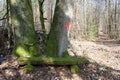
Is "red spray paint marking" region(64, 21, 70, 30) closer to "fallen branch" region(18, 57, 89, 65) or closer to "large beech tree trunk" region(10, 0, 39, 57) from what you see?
"fallen branch" region(18, 57, 89, 65)

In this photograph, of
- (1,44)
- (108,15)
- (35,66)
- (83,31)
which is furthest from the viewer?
(108,15)

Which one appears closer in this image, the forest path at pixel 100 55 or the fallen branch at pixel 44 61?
the fallen branch at pixel 44 61

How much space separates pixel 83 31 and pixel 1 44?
24.8 metres

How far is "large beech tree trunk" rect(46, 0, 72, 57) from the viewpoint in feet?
21.3

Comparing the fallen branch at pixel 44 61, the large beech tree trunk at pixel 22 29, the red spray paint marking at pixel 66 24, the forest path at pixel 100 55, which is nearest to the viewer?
the fallen branch at pixel 44 61

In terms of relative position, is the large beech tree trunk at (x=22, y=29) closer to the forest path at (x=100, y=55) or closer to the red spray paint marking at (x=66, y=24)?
the red spray paint marking at (x=66, y=24)

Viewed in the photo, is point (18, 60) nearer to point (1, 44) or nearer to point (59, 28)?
point (59, 28)

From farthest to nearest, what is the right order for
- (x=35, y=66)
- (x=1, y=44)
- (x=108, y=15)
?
1. (x=108, y=15)
2. (x=1, y=44)
3. (x=35, y=66)

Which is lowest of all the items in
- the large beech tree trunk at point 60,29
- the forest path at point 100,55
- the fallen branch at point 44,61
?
the forest path at point 100,55

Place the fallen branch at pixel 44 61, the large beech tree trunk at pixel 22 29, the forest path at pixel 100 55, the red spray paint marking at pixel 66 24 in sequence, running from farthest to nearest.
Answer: the forest path at pixel 100 55 < the large beech tree trunk at pixel 22 29 < the red spray paint marking at pixel 66 24 < the fallen branch at pixel 44 61

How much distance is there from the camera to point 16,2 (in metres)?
6.62

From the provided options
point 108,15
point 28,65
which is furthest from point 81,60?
point 108,15

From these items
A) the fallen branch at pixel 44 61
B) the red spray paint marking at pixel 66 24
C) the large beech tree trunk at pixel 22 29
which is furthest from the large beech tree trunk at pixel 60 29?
the large beech tree trunk at pixel 22 29

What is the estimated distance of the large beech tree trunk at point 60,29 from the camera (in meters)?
6.49
